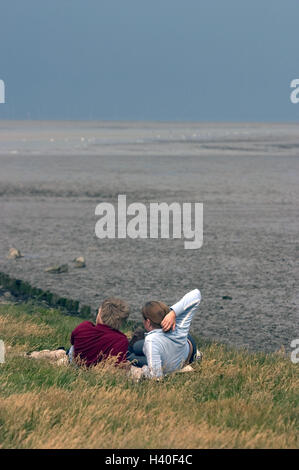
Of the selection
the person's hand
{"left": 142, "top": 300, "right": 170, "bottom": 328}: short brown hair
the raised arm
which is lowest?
the raised arm

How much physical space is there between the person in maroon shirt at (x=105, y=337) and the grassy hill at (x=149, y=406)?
18cm

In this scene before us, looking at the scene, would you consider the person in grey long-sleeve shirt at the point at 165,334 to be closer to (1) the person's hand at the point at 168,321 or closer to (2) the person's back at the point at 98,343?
(1) the person's hand at the point at 168,321

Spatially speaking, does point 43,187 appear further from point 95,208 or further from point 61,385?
point 61,385

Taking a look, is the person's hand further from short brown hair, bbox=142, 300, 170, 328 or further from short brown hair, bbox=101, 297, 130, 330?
short brown hair, bbox=101, 297, 130, 330

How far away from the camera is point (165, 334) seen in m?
7.27

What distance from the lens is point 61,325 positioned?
10.9 meters

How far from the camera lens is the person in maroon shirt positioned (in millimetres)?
7199

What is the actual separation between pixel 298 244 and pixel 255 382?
1420 cm

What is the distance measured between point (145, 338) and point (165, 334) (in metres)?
0.20

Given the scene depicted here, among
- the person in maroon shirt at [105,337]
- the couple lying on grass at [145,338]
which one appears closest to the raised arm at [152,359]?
the couple lying on grass at [145,338]

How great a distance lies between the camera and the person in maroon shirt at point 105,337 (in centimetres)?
720

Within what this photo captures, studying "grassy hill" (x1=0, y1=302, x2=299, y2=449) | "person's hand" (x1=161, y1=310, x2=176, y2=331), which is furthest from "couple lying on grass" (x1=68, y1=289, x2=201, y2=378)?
"grassy hill" (x1=0, y1=302, x2=299, y2=449)

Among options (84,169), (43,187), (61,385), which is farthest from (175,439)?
(84,169)

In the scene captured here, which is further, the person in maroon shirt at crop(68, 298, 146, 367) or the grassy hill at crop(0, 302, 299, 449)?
the person in maroon shirt at crop(68, 298, 146, 367)
